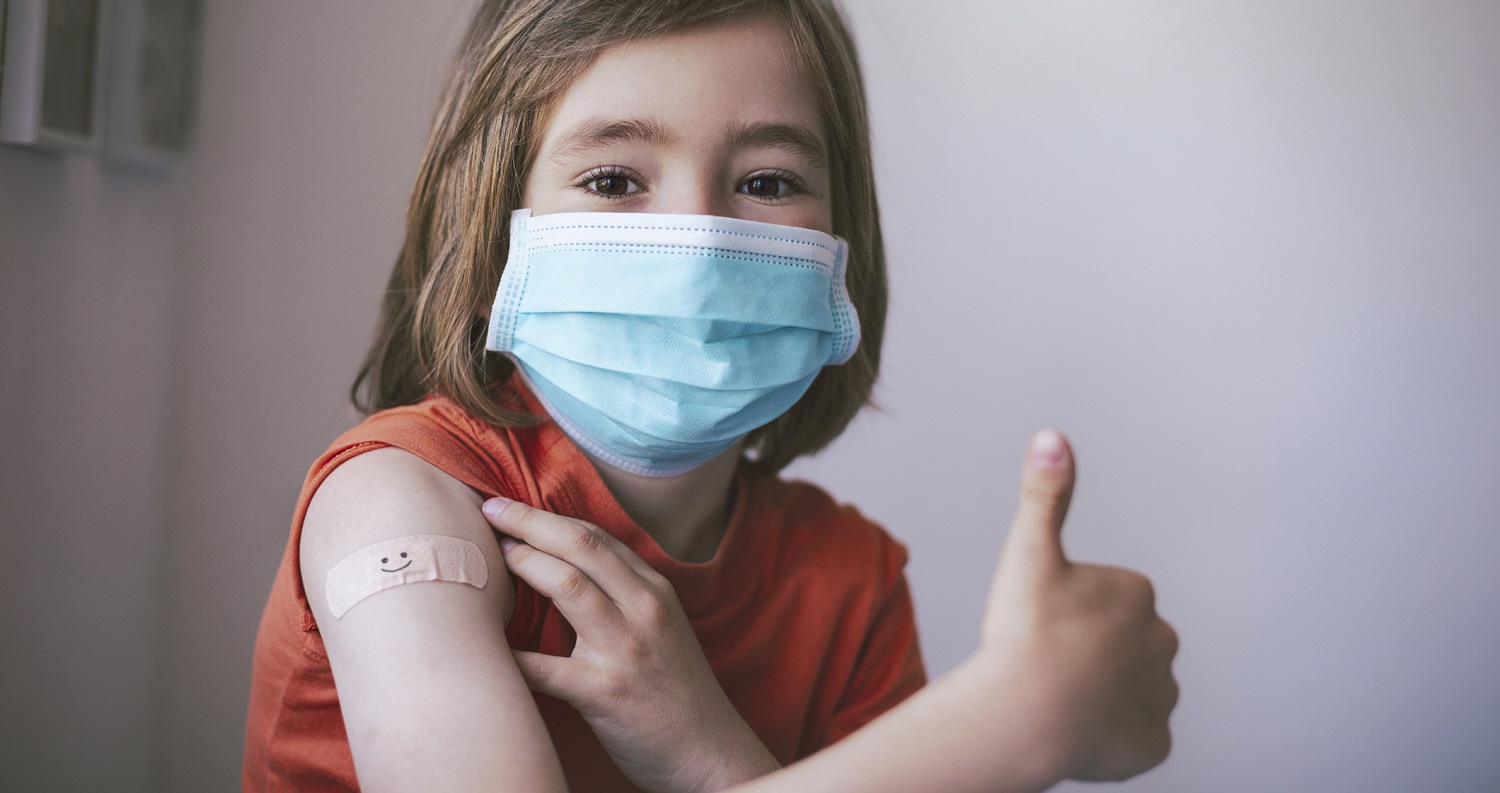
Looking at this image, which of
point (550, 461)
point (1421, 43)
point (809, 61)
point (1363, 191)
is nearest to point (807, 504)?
point (550, 461)

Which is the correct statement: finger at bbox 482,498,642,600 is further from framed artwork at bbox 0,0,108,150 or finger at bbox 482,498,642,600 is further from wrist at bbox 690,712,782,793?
framed artwork at bbox 0,0,108,150

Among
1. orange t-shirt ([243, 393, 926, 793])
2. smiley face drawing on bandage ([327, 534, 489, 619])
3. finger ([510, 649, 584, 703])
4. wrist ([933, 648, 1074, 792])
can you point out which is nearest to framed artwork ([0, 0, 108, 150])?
orange t-shirt ([243, 393, 926, 793])

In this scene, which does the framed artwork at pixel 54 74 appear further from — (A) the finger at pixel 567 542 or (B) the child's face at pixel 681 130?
(A) the finger at pixel 567 542

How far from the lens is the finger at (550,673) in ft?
2.23

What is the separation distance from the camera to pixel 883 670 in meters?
1.06

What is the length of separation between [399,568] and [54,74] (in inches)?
21.6

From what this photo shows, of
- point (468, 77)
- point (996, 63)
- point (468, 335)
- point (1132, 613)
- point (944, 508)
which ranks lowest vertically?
point (944, 508)

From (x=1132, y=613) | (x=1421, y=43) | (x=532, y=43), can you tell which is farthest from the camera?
(x=1421, y=43)

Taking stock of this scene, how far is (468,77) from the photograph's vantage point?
93 centimetres

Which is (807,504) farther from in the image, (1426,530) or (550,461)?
(1426,530)

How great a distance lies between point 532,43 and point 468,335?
0.81ft

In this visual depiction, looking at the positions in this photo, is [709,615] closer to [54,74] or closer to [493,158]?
[493,158]

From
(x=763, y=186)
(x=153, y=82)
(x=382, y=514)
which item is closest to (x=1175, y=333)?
(x=763, y=186)

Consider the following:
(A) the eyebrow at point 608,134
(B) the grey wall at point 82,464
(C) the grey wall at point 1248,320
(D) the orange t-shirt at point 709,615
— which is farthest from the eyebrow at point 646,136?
(C) the grey wall at point 1248,320
